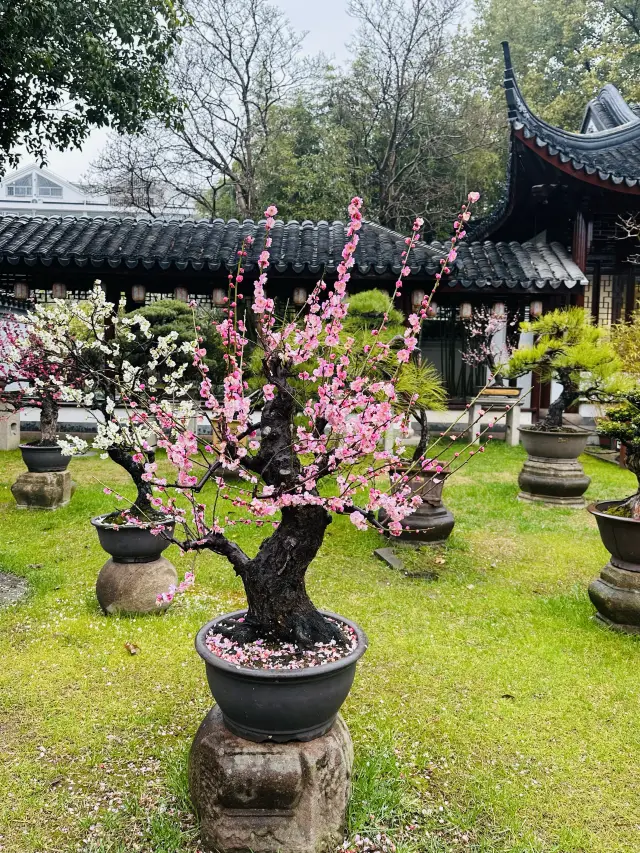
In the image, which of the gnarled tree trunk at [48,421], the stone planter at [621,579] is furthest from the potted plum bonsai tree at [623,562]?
the gnarled tree trunk at [48,421]

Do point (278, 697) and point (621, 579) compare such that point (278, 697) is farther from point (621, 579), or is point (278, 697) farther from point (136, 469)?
point (621, 579)

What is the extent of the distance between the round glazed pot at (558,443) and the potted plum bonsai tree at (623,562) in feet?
10.7

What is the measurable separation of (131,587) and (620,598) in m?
3.13

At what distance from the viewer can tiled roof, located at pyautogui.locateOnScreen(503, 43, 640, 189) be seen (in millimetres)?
9664

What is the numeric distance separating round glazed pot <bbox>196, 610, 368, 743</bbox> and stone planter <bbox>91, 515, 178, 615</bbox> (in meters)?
2.06

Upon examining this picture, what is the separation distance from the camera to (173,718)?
10.2 ft

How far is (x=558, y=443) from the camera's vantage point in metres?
7.71

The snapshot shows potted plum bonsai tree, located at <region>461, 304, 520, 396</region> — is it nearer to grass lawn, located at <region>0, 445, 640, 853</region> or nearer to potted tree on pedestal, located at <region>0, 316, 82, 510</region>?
grass lawn, located at <region>0, 445, 640, 853</region>

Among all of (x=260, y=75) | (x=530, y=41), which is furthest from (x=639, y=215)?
(x=530, y=41)

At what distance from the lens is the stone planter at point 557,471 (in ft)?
25.1

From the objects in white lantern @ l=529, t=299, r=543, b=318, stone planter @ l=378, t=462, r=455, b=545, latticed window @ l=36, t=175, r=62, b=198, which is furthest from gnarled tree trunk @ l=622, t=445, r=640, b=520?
latticed window @ l=36, t=175, r=62, b=198

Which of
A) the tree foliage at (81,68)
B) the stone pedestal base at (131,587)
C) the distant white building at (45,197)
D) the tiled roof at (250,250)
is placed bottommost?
the stone pedestal base at (131,587)

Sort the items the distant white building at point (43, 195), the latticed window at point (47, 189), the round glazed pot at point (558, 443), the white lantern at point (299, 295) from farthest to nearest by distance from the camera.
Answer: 1. the latticed window at point (47, 189)
2. the distant white building at point (43, 195)
3. the white lantern at point (299, 295)
4. the round glazed pot at point (558, 443)

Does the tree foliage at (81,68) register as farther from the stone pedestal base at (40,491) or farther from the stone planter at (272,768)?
the stone planter at (272,768)
